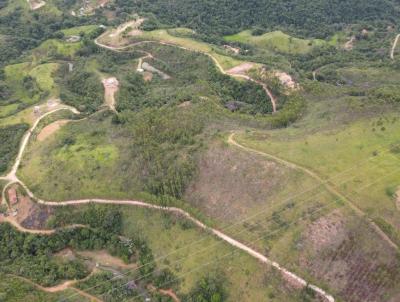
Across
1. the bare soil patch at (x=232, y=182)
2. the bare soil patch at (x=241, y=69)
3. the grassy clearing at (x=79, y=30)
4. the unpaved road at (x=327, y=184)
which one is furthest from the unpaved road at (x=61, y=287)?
the grassy clearing at (x=79, y=30)

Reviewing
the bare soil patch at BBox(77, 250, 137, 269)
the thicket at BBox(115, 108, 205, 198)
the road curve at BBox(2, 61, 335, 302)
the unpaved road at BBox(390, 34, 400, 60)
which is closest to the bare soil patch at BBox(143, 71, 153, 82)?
the road curve at BBox(2, 61, 335, 302)

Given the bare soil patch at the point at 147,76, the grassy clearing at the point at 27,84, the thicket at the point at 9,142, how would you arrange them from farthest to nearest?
the bare soil patch at the point at 147,76 < the grassy clearing at the point at 27,84 < the thicket at the point at 9,142

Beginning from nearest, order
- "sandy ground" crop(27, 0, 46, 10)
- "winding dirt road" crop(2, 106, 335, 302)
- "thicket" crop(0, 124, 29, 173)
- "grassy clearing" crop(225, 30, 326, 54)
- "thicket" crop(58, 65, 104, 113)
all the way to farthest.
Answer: "winding dirt road" crop(2, 106, 335, 302), "thicket" crop(0, 124, 29, 173), "thicket" crop(58, 65, 104, 113), "grassy clearing" crop(225, 30, 326, 54), "sandy ground" crop(27, 0, 46, 10)

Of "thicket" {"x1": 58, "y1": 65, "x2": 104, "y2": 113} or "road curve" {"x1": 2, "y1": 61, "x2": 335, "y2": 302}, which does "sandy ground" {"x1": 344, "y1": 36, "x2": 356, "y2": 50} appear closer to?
"thicket" {"x1": 58, "y1": 65, "x2": 104, "y2": 113}

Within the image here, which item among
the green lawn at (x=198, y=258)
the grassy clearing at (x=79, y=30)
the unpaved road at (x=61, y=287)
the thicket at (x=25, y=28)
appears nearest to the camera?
the green lawn at (x=198, y=258)

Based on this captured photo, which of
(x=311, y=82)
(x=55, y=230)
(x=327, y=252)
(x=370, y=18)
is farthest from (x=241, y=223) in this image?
(x=370, y=18)

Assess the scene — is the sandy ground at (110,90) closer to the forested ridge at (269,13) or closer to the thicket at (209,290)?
the forested ridge at (269,13)

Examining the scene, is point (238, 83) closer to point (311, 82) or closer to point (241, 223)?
point (311, 82)
